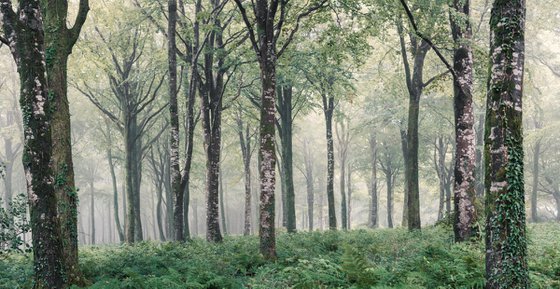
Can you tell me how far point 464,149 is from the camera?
12625 mm

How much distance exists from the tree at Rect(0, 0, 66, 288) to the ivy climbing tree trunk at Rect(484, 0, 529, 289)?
734cm

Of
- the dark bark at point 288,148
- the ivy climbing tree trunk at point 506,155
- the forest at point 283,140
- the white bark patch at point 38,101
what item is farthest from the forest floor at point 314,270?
the dark bark at point 288,148

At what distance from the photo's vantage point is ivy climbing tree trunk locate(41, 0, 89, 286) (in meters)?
9.54

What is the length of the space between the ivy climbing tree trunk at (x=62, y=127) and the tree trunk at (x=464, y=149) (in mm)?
10096

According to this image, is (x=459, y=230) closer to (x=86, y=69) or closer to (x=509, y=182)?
(x=509, y=182)

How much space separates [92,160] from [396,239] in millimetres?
43491

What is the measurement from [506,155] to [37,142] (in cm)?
765

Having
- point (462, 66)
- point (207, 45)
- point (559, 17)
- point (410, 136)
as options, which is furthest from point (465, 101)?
point (559, 17)

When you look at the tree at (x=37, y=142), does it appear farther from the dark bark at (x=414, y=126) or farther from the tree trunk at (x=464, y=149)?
the dark bark at (x=414, y=126)

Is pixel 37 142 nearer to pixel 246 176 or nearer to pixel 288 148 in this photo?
pixel 288 148

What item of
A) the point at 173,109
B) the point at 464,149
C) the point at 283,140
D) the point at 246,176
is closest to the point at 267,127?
the point at 464,149

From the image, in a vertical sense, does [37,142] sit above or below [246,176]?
above

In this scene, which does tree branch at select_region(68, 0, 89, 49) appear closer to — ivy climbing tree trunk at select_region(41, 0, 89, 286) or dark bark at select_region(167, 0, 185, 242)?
ivy climbing tree trunk at select_region(41, 0, 89, 286)

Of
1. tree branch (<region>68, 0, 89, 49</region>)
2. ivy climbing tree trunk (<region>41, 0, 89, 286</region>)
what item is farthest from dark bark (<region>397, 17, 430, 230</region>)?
ivy climbing tree trunk (<region>41, 0, 89, 286</region>)
